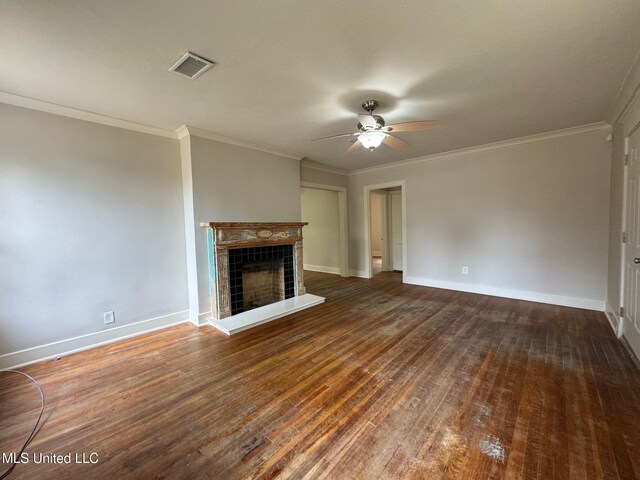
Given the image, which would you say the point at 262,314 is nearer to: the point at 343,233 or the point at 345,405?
the point at 345,405

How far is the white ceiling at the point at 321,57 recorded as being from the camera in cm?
156

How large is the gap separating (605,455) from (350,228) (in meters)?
5.21

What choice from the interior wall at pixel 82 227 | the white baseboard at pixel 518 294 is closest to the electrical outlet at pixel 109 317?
the interior wall at pixel 82 227

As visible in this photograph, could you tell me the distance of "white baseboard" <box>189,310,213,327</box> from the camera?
11.6 ft

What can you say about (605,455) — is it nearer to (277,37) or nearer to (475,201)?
(277,37)

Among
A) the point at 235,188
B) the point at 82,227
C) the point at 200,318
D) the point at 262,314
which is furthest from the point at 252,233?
the point at 82,227

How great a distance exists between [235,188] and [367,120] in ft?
7.24

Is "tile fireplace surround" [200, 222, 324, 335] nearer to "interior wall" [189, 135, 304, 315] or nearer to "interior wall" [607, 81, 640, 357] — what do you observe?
"interior wall" [189, 135, 304, 315]

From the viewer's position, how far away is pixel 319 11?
1557 mm

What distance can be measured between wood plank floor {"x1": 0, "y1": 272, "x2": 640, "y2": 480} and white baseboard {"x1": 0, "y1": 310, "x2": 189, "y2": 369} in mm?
129

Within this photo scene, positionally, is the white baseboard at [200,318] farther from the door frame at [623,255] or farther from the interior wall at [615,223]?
the interior wall at [615,223]

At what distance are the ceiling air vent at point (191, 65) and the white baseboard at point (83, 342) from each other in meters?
2.87

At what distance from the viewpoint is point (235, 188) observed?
3895mm

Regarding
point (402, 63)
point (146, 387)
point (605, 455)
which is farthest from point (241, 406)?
point (402, 63)
